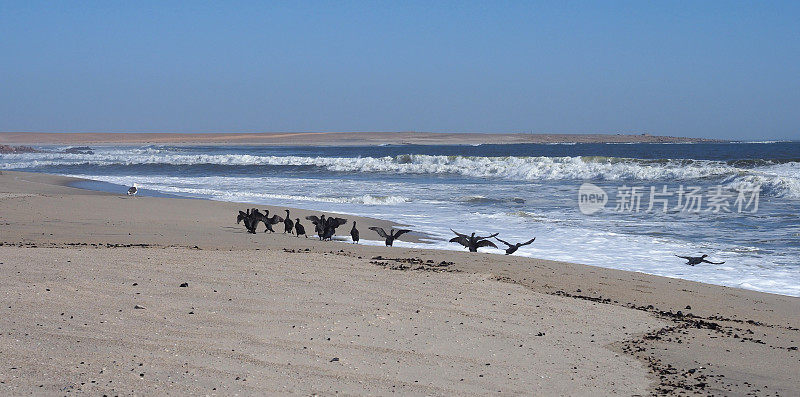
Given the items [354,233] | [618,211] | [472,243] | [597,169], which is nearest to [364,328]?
[472,243]

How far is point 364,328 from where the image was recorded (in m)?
4.90

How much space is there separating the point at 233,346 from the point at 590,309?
10.2ft

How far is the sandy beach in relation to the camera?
389 centimetres

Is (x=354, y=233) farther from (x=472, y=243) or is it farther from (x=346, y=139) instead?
(x=346, y=139)

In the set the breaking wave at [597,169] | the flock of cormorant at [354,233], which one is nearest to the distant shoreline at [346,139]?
the breaking wave at [597,169]

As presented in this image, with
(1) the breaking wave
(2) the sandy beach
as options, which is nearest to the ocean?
(1) the breaking wave

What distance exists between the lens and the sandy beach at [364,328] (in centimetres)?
389

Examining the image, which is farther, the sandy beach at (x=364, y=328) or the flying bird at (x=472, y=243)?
the flying bird at (x=472, y=243)

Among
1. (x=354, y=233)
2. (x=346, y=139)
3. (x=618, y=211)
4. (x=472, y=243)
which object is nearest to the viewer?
(x=472, y=243)

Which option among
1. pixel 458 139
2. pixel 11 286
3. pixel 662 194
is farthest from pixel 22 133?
pixel 11 286

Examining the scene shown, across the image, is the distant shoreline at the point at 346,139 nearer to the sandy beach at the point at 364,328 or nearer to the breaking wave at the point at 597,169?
the breaking wave at the point at 597,169

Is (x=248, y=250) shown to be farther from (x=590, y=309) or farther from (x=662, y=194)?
(x=662, y=194)

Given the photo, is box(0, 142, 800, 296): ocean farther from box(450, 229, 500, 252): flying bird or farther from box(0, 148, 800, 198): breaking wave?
box(450, 229, 500, 252): flying bird

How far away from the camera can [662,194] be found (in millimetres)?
21672
